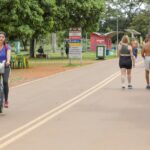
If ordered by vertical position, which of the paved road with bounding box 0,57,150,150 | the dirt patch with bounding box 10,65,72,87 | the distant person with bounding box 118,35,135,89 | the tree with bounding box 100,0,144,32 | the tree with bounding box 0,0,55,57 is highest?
the tree with bounding box 100,0,144,32

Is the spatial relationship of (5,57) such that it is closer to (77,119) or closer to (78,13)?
(77,119)

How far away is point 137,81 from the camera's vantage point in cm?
2191

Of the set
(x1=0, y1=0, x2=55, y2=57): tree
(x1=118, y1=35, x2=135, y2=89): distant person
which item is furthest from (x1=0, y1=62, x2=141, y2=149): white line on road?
(x1=0, y1=0, x2=55, y2=57): tree

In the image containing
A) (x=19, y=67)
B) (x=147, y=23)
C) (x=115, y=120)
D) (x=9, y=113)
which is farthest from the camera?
(x=147, y=23)

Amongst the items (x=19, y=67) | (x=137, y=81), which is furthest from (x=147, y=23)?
(x=137, y=81)

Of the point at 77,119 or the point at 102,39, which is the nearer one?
the point at 77,119

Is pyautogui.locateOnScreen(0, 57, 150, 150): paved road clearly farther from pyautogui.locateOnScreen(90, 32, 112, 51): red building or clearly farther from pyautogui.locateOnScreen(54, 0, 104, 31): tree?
pyautogui.locateOnScreen(90, 32, 112, 51): red building

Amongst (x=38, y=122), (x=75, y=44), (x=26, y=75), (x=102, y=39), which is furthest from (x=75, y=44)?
(x=102, y=39)

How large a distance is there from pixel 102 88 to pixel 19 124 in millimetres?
8203

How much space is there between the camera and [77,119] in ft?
38.3

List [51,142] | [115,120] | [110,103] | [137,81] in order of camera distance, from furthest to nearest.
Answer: [137,81] → [110,103] → [115,120] → [51,142]

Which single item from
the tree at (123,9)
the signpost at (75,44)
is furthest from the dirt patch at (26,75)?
the tree at (123,9)

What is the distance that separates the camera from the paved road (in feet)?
29.7

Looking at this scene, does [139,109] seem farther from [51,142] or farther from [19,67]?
[19,67]
